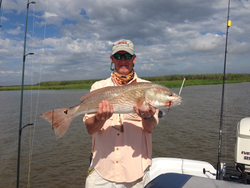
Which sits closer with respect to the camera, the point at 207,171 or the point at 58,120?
the point at 58,120

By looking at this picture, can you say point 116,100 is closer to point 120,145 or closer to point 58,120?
point 120,145

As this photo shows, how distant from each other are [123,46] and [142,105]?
2.73ft

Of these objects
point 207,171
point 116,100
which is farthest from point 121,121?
point 207,171

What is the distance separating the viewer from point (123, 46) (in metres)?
2.62

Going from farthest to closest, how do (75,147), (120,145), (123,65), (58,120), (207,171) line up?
(75,147), (207,171), (123,65), (58,120), (120,145)

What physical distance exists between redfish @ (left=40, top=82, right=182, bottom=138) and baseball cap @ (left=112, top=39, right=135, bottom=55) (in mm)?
472

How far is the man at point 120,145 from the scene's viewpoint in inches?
→ 96.7

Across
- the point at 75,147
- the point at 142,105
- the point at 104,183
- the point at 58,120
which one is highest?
the point at 142,105

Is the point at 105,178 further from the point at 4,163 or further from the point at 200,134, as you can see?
the point at 200,134

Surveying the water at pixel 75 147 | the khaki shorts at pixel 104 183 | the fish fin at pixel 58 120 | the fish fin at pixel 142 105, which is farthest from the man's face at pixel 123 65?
the water at pixel 75 147

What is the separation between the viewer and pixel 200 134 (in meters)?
10.2

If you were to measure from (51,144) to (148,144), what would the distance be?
27.5 ft

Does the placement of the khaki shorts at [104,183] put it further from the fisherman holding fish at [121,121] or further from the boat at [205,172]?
the boat at [205,172]

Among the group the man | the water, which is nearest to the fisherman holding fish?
the man
